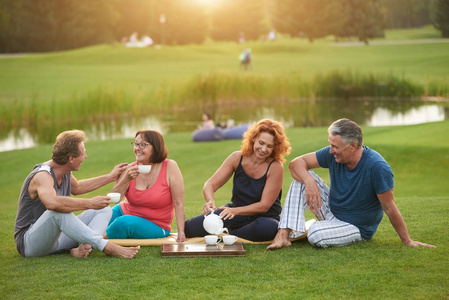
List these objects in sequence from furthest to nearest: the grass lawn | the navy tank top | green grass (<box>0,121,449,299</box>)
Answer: the grass lawn → the navy tank top → green grass (<box>0,121,449,299</box>)

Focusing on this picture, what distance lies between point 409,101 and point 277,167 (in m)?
14.3

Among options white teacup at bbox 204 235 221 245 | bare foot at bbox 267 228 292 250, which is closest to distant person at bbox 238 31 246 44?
bare foot at bbox 267 228 292 250

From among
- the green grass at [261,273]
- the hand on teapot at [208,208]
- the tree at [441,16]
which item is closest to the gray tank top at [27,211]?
the green grass at [261,273]

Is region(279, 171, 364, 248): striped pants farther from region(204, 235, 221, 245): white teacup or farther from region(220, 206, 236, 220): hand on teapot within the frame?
region(204, 235, 221, 245): white teacup

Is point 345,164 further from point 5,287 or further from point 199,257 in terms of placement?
point 5,287

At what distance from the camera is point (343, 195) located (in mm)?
3578

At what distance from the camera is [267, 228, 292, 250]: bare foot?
354 centimetres

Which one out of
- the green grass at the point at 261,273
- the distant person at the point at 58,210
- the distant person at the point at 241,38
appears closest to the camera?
the green grass at the point at 261,273

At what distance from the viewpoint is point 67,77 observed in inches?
891

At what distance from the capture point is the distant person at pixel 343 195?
3385mm

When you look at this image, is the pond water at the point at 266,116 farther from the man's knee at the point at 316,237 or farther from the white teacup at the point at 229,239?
the man's knee at the point at 316,237

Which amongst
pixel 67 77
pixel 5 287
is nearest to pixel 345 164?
pixel 5 287

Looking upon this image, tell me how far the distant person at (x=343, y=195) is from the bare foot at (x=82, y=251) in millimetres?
1062

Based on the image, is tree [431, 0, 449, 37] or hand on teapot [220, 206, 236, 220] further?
tree [431, 0, 449, 37]
